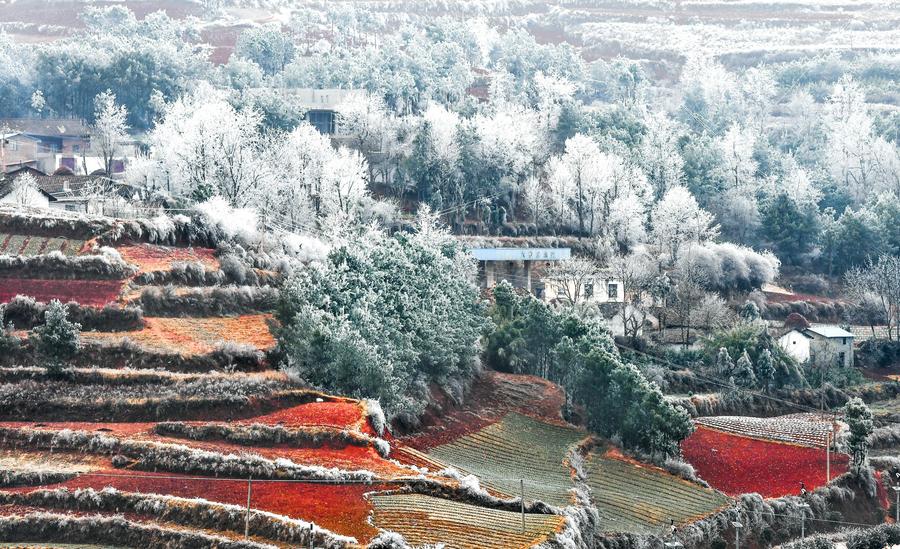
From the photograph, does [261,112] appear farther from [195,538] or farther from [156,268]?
[195,538]

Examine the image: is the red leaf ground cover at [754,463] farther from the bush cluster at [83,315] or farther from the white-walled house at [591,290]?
the bush cluster at [83,315]

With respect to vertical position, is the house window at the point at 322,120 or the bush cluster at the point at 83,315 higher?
the house window at the point at 322,120

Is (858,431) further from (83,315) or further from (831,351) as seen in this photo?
(83,315)

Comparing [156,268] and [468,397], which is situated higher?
[156,268]

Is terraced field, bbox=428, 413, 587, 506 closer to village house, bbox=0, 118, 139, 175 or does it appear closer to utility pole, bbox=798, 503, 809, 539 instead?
utility pole, bbox=798, 503, 809, 539

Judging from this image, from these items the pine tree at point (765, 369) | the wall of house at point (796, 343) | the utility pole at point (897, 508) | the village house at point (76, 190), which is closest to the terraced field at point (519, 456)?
the utility pole at point (897, 508)

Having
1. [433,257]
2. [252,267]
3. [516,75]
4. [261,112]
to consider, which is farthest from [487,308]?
[516,75]

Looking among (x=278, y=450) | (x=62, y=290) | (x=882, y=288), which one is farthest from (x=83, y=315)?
(x=882, y=288)
